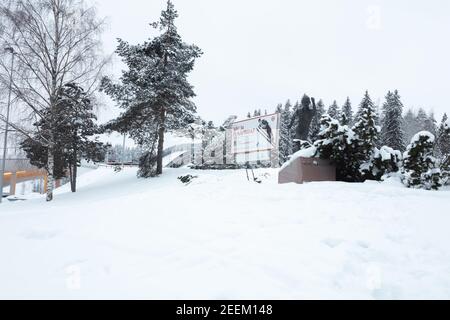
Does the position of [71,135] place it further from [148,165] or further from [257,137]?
[257,137]

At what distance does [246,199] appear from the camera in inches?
264

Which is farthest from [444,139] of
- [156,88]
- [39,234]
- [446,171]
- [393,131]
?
[393,131]

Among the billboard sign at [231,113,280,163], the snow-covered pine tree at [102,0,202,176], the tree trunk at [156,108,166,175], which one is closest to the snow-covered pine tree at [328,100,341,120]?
the billboard sign at [231,113,280,163]

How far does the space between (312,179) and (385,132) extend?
26.9 meters

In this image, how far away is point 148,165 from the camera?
18094 mm

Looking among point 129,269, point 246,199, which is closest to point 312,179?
point 246,199

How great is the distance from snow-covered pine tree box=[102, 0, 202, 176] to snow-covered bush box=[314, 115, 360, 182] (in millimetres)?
10400

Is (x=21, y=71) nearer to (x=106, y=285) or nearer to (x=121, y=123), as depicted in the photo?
(x=121, y=123)

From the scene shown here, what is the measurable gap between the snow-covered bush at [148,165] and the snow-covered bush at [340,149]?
37.8ft

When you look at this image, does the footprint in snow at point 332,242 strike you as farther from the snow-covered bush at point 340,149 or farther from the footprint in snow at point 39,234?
the snow-covered bush at point 340,149

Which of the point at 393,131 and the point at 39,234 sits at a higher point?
the point at 393,131

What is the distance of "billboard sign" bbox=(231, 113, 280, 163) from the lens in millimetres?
18094

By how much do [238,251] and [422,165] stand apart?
7051 mm
